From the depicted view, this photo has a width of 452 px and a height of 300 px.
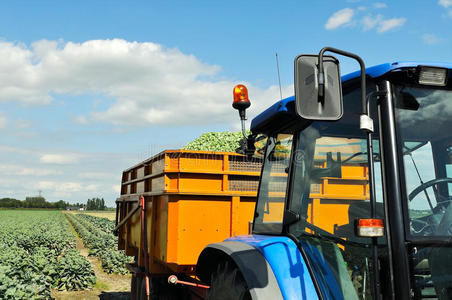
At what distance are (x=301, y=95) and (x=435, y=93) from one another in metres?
0.67

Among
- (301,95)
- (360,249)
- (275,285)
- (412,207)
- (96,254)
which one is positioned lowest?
(96,254)

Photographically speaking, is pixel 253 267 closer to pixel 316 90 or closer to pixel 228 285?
pixel 228 285

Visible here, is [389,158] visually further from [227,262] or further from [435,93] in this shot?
[227,262]

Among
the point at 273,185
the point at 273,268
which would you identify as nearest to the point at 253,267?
the point at 273,268

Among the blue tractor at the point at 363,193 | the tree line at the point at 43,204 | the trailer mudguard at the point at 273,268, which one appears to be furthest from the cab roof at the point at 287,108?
the tree line at the point at 43,204

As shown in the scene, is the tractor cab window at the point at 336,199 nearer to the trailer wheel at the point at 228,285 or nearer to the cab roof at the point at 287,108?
the cab roof at the point at 287,108

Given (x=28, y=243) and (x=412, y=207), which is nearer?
(x=412, y=207)

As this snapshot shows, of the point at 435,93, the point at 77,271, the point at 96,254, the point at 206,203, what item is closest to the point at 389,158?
the point at 435,93

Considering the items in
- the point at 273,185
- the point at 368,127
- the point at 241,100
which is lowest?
the point at 273,185

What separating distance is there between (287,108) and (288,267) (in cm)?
99

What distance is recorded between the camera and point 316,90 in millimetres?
1954

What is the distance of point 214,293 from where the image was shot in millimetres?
2922

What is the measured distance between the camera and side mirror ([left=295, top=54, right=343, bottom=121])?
1.94 meters

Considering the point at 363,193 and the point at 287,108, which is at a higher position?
the point at 287,108
